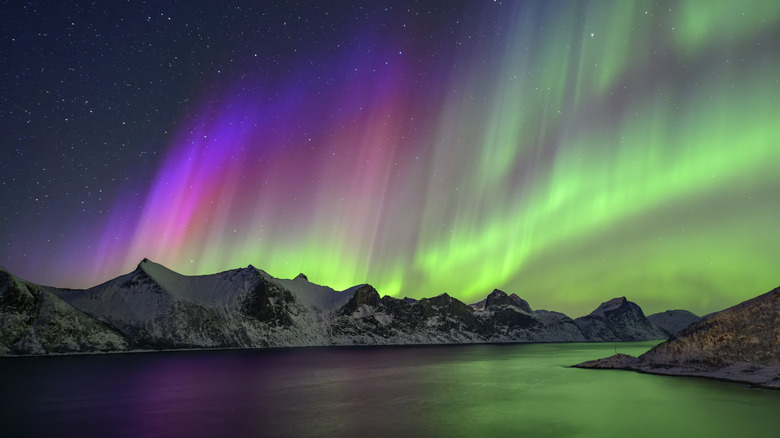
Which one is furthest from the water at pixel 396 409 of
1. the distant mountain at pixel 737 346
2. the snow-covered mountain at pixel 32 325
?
the snow-covered mountain at pixel 32 325

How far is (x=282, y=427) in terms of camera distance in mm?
37281

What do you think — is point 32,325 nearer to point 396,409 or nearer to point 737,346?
point 396,409

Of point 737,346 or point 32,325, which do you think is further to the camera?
point 32,325

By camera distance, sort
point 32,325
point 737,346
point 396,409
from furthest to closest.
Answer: point 32,325
point 737,346
point 396,409

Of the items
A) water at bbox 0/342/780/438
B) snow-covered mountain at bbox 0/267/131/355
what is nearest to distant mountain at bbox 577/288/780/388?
water at bbox 0/342/780/438

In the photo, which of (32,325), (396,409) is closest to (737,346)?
(396,409)

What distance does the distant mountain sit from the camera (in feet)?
201

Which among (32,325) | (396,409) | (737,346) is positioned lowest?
(32,325)

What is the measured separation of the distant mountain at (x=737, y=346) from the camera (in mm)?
61312

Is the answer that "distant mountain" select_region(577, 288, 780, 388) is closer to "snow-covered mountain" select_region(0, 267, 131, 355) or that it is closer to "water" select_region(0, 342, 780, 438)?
"water" select_region(0, 342, 780, 438)

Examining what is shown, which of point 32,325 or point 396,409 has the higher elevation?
point 396,409

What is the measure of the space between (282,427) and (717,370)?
230ft

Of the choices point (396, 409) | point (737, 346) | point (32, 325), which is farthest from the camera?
point (32, 325)

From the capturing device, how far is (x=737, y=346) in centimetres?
6556
